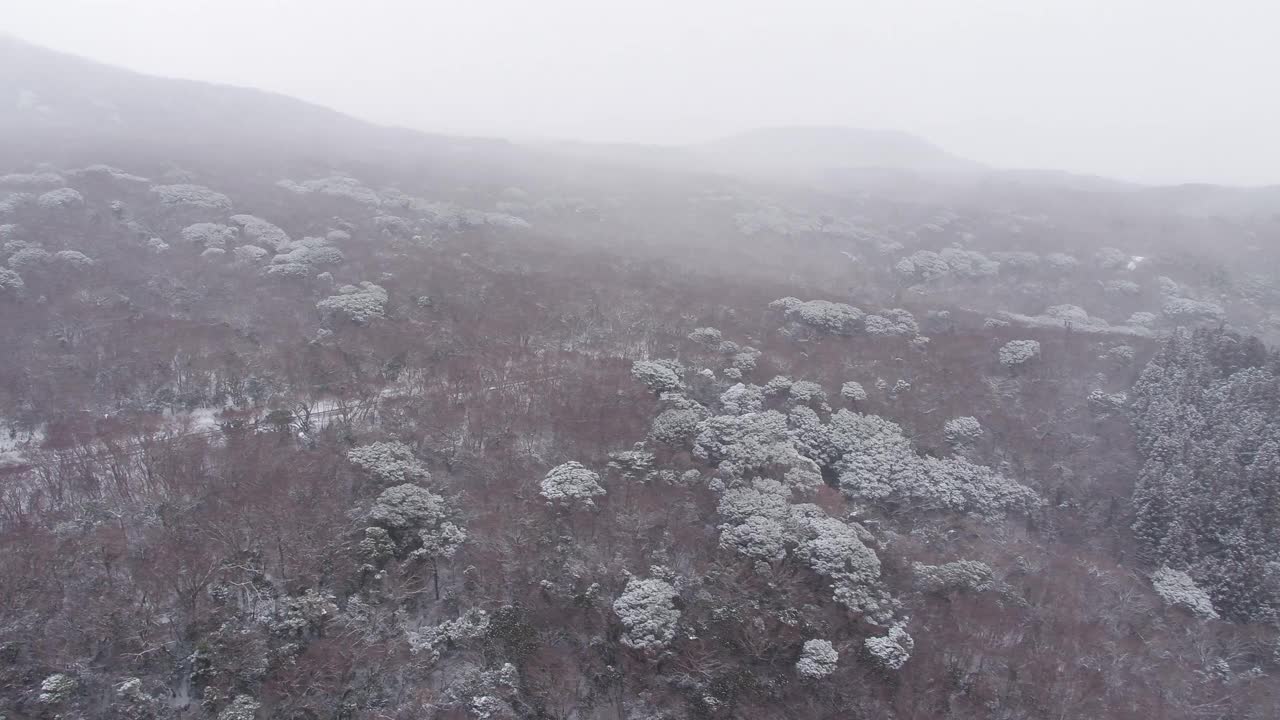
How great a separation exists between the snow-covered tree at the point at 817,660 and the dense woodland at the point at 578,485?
95 millimetres

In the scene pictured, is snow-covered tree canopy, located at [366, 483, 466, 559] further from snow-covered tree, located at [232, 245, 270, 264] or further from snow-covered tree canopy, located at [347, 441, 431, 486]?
snow-covered tree, located at [232, 245, 270, 264]

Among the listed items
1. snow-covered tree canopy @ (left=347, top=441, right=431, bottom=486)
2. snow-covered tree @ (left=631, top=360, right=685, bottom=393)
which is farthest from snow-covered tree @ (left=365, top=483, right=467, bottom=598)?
snow-covered tree @ (left=631, top=360, right=685, bottom=393)

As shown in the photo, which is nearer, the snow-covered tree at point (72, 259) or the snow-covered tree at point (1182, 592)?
the snow-covered tree at point (1182, 592)

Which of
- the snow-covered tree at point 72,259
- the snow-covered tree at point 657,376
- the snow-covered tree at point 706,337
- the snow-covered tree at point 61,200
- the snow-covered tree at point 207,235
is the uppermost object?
the snow-covered tree at point 61,200

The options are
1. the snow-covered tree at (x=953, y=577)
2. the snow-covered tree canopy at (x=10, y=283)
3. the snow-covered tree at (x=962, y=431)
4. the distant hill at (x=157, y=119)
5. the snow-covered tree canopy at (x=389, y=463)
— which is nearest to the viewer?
the snow-covered tree at (x=953, y=577)

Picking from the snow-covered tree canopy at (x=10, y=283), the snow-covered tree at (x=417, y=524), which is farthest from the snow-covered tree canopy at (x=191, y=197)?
the snow-covered tree at (x=417, y=524)

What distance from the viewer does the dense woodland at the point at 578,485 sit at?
14.5 metres

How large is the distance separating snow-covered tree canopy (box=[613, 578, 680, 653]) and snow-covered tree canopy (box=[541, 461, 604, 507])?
337 centimetres

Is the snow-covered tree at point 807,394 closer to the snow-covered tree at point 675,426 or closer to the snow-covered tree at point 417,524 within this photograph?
the snow-covered tree at point 675,426

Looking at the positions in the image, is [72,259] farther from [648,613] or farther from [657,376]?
[648,613]

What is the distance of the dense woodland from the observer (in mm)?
14477

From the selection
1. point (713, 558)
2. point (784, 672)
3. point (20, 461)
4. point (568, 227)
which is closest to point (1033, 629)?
point (784, 672)

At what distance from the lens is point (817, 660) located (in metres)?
15.2

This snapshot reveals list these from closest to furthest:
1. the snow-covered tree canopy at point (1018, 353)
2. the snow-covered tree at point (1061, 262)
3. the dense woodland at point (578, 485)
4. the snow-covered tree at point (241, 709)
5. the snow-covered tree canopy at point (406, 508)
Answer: the snow-covered tree at point (241, 709)
the dense woodland at point (578, 485)
the snow-covered tree canopy at point (406, 508)
the snow-covered tree canopy at point (1018, 353)
the snow-covered tree at point (1061, 262)
